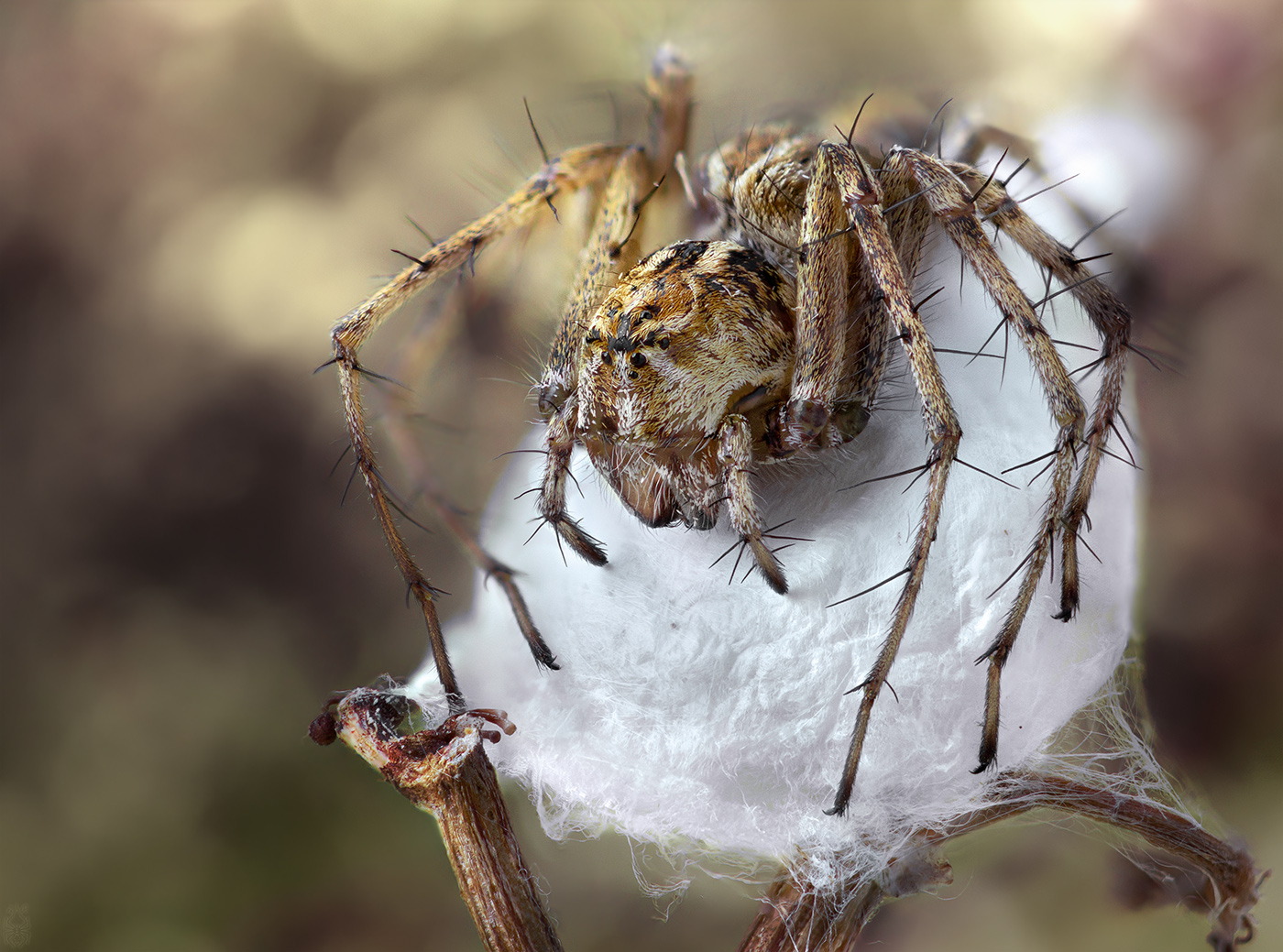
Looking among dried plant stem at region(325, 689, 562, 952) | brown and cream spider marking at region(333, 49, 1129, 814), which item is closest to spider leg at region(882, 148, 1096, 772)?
brown and cream spider marking at region(333, 49, 1129, 814)

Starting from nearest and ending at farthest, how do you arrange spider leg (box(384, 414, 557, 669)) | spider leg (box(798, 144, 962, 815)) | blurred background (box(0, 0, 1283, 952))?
1. spider leg (box(798, 144, 962, 815))
2. spider leg (box(384, 414, 557, 669))
3. blurred background (box(0, 0, 1283, 952))

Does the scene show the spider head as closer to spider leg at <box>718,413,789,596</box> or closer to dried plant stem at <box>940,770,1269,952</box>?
spider leg at <box>718,413,789,596</box>

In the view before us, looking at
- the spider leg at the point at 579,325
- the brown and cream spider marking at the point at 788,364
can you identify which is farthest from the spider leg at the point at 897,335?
the spider leg at the point at 579,325

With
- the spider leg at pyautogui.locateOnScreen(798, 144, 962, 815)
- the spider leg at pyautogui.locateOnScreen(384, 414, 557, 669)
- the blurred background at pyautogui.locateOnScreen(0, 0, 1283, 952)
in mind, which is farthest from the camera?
the blurred background at pyautogui.locateOnScreen(0, 0, 1283, 952)

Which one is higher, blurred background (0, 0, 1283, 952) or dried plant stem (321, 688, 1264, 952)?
blurred background (0, 0, 1283, 952)

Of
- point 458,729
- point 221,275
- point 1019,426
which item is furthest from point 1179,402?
point 221,275

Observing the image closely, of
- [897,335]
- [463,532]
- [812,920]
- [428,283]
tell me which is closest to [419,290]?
[428,283]

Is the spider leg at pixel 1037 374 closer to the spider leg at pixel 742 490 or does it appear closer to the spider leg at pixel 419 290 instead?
the spider leg at pixel 742 490
